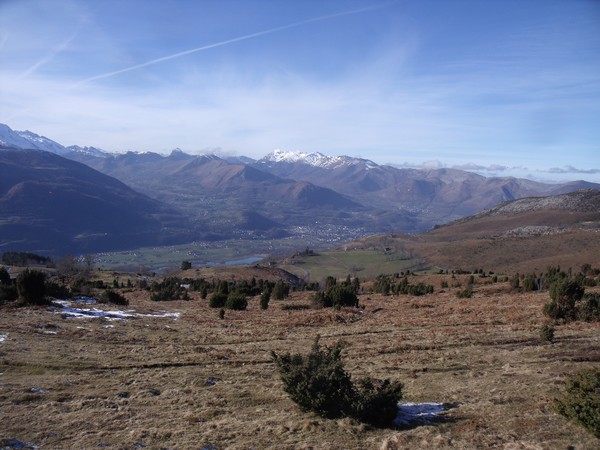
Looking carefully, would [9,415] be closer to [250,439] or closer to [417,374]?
[250,439]

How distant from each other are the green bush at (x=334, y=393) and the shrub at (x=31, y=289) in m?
25.2

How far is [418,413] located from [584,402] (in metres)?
3.98

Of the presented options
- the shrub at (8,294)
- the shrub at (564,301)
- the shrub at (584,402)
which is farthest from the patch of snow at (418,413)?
A: the shrub at (8,294)

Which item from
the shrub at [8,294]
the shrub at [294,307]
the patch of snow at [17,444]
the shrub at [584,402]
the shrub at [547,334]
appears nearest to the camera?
the shrub at [584,402]

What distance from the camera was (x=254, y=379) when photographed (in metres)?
16.1

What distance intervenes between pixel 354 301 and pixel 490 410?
1076 inches

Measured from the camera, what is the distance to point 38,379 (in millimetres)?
15016

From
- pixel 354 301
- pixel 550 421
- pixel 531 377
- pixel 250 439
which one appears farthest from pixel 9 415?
pixel 354 301

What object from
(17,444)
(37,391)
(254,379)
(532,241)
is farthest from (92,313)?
(532,241)

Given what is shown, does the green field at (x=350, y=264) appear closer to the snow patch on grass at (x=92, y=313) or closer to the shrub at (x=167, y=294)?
the shrub at (x=167, y=294)

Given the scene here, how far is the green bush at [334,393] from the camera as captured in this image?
11.4 m

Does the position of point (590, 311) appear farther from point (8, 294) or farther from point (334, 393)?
point (8, 294)

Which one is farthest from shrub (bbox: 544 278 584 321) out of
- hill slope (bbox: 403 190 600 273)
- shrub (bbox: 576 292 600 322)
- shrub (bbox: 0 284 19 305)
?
hill slope (bbox: 403 190 600 273)

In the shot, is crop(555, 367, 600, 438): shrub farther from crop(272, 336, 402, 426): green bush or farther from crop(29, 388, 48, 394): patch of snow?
crop(29, 388, 48, 394): patch of snow
